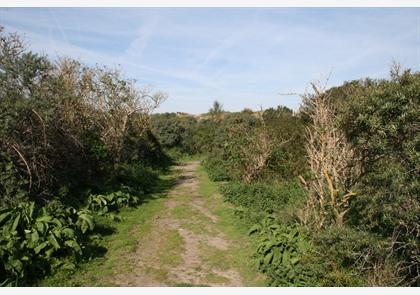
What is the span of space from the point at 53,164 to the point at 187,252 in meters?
4.36

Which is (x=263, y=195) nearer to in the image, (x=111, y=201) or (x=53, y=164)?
(x=111, y=201)

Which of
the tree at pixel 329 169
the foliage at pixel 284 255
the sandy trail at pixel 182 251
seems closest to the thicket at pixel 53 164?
the sandy trail at pixel 182 251

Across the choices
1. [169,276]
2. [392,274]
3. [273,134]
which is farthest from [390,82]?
[273,134]

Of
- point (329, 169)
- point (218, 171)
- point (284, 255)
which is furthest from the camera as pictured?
point (218, 171)

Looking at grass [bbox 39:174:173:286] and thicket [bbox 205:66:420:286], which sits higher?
thicket [bbox 205:66:420:286]

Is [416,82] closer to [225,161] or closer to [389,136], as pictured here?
[389,136]

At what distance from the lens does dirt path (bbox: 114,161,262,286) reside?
679cm

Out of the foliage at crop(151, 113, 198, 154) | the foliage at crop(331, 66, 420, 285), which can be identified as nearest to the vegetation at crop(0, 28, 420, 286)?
the foliage at crop(331, 66, 420, 285)

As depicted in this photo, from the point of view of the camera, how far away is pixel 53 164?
9844 millimetres

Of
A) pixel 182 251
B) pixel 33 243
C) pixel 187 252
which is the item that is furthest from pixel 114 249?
pixel 33 243

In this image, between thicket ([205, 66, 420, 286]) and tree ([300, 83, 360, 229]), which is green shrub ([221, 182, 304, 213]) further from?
tree ([300, 83, 360, 229])

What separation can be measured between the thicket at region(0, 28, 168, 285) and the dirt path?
4.09 feet

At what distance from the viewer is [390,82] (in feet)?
20.5

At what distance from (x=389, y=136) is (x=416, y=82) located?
913mm
